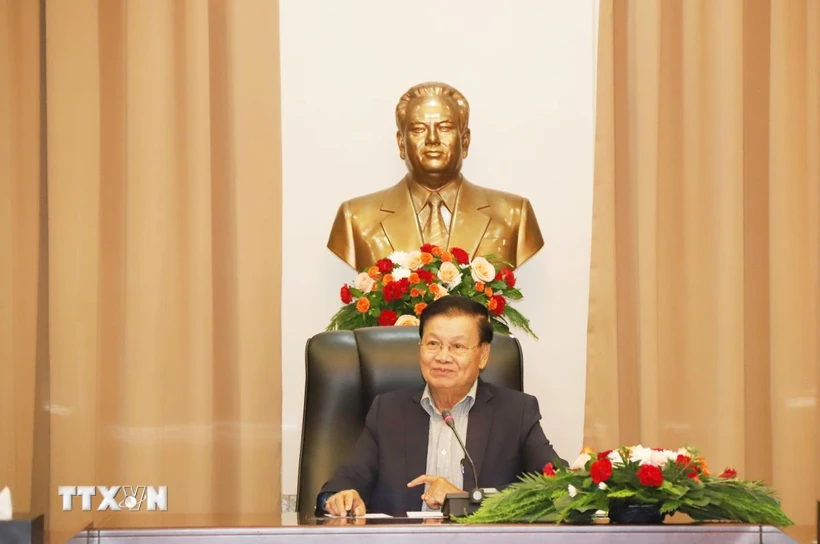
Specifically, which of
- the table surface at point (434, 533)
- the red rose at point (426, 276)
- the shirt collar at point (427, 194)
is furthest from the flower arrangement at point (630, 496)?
the shirt collar at point (427, 194)

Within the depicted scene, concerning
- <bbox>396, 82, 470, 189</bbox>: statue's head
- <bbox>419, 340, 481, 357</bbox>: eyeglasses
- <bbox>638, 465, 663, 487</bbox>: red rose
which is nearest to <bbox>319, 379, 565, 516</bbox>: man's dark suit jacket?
<bbox>419, 340, 481, 357</bbox>: eyeglasses

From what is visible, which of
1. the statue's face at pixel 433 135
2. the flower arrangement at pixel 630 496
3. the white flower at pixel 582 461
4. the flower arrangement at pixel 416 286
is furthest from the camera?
the statue's face at pixel 433 135

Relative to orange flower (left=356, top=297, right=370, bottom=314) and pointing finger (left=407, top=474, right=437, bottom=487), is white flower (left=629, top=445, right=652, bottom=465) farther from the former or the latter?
orange flower (left=356, top=297, right=370, bottom=314)

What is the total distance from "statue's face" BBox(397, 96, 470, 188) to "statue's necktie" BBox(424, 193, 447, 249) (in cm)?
11

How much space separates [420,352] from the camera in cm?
252

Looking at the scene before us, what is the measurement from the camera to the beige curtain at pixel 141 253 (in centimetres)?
381

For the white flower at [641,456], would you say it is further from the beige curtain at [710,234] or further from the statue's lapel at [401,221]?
the beige curtain at [710,234]

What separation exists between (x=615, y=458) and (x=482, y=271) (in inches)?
74.8

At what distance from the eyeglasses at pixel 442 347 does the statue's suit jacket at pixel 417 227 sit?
1.33 meters

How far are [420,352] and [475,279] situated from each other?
104 centimetres

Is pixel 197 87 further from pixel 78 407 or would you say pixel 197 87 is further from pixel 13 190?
pixel 78 407

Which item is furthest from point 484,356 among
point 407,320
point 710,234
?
point 710,234

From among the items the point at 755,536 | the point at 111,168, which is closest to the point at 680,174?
the point at 111,168

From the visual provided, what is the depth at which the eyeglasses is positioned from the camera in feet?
8.11
